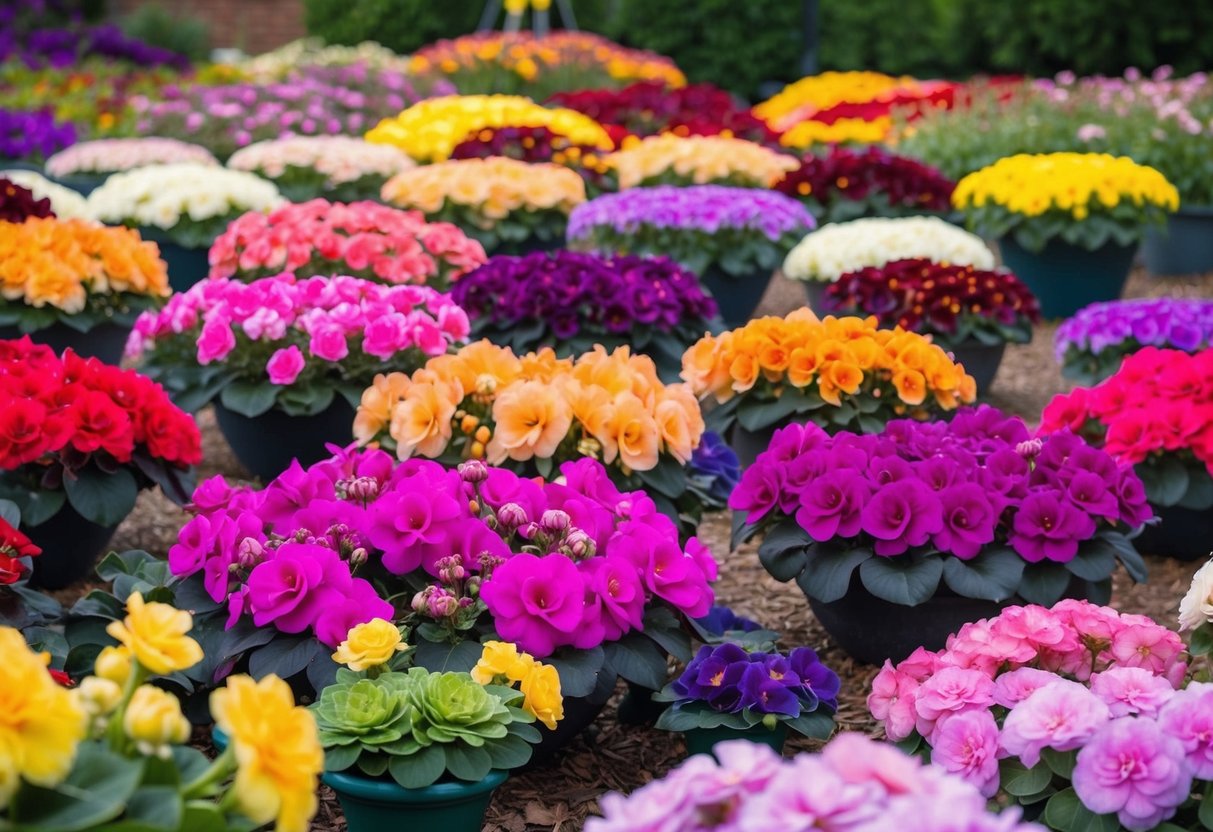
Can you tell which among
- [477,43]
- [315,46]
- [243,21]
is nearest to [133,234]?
[477,43]

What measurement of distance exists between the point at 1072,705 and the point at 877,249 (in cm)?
458

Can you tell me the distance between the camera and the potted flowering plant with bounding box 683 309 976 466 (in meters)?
4.32

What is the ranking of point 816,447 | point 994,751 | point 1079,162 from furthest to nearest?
point 1079,162, point 816,447, point 994,751

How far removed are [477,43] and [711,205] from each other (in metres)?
8.45

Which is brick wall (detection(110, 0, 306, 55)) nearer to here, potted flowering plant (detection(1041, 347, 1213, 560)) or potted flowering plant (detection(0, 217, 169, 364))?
potted flowering plant (detection(0, 217, 169, 364))

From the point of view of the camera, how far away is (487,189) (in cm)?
712

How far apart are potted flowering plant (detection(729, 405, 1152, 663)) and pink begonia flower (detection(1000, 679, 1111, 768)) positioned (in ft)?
3.03

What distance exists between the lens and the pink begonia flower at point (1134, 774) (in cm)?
208

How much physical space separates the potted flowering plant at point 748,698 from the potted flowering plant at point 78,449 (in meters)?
1.60

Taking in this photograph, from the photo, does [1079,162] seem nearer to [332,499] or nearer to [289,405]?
[289,405]

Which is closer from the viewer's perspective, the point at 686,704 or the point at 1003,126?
the point at 686,704

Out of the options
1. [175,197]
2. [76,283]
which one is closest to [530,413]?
[76,283]

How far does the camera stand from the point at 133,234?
5535 millimetres

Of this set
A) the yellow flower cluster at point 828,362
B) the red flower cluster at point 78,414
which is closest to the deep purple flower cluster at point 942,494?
the yellow flower cluster at point 828,362
